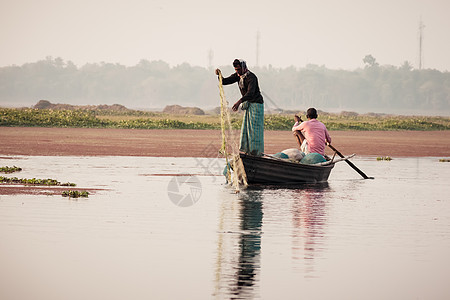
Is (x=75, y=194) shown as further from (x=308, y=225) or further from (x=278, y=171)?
(x=308, y=225)

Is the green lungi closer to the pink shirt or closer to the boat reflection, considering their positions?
the boat reflection

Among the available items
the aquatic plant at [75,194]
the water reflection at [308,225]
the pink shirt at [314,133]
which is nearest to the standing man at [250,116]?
the water reflection at [308,225]

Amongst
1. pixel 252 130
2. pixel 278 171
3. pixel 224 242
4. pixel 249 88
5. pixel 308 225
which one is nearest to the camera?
pixel 224 242

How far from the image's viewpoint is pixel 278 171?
2264 cm

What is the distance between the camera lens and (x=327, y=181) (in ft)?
83.7

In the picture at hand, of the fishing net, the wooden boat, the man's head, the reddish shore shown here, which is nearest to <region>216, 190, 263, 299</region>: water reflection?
the fishing net

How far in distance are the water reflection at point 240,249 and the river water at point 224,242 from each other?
0.02 m

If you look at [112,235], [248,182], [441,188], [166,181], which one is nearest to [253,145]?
[248,182]

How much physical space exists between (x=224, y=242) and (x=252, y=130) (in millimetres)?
8720

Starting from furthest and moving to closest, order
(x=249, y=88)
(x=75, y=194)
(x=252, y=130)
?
(x=252, y=130)
(x=249, y=88)
(x=75, y=194)

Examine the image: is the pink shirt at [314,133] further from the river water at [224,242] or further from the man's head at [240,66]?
the man's head at [240,66]

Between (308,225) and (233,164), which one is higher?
(233,164)

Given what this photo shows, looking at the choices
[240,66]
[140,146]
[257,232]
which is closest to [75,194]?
[240,66]

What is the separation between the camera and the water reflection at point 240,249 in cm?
1047
